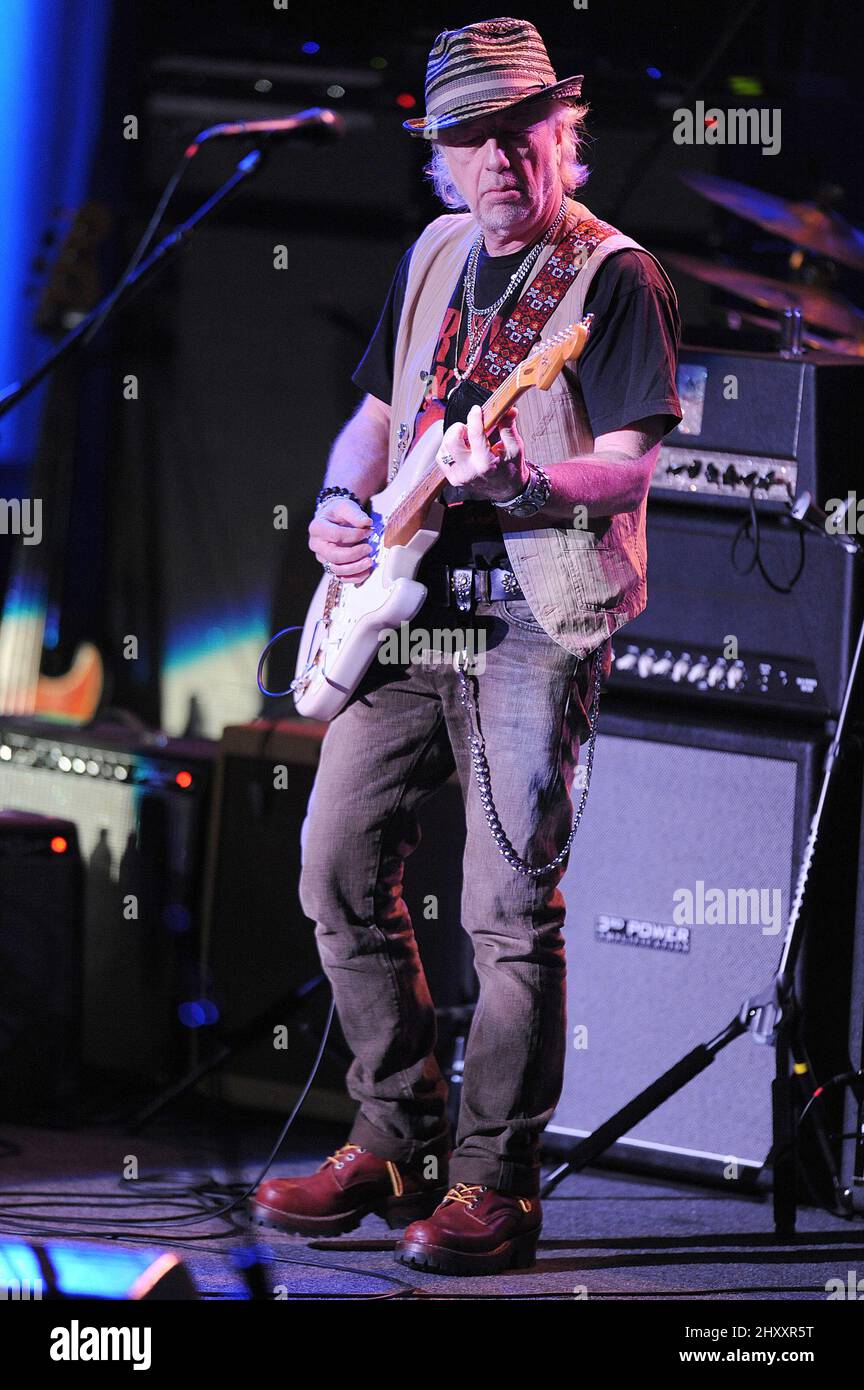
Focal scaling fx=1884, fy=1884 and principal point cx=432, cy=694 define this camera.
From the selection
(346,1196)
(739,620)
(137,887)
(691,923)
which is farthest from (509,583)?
(137,887)

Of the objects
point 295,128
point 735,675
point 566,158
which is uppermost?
point 295,128

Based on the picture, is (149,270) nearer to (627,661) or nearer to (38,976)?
(627,661)

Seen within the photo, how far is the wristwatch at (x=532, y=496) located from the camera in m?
2.68

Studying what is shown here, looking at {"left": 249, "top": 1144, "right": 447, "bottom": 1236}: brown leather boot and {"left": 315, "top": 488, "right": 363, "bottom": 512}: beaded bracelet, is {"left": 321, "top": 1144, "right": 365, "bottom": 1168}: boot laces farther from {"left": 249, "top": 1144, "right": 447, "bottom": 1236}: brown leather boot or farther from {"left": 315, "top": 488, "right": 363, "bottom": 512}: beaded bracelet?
{"left": 315, "top": 488, "right": 363, "bottom": 512}: beaded bracelet

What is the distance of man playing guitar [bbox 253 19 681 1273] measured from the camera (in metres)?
2.87

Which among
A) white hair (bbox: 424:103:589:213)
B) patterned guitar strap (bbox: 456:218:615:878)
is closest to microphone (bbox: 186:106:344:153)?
white hair (bbox: 424:103:589:213)

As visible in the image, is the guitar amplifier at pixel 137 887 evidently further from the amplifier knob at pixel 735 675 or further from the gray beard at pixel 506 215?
the gray beard at pixel 506 215

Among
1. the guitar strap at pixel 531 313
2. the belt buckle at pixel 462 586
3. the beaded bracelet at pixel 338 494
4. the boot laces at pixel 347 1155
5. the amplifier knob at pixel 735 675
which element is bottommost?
the boot laces at pixel 347 1155

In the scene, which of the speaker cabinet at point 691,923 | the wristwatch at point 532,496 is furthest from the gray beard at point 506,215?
the speaker cabinet at point 691,923

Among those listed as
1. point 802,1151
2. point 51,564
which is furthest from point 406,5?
point 802,1151

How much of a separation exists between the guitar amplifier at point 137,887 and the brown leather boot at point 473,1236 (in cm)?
125

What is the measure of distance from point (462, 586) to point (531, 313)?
43cm

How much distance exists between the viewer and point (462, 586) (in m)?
2.96

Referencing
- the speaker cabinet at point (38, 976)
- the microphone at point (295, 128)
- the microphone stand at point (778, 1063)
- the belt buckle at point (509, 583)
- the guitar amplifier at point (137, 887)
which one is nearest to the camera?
the belt buckle at point (509, 583)
